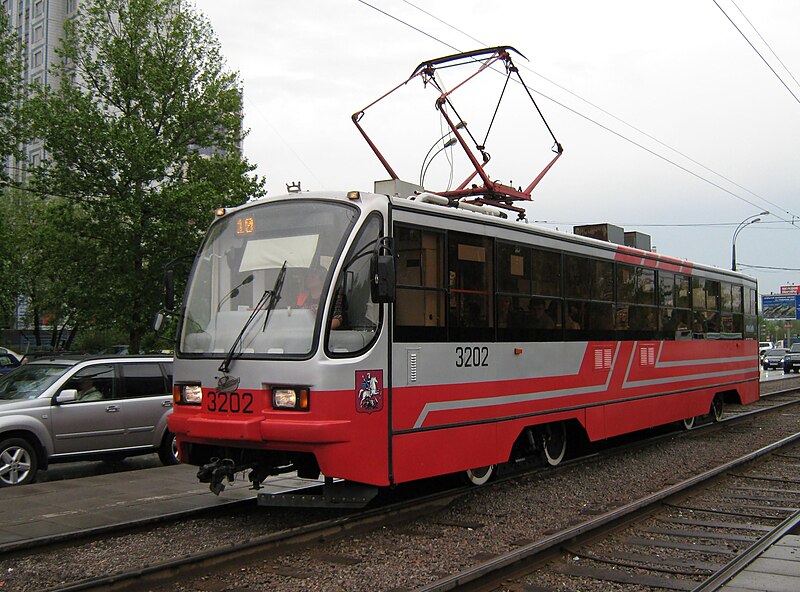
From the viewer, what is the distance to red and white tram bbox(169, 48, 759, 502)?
684 cm

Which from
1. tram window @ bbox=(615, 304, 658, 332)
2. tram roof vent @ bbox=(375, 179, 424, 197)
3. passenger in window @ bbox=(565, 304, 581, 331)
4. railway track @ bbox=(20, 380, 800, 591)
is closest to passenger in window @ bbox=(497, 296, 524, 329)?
passenger in window @ bbox=(565, 304, 581, 331)

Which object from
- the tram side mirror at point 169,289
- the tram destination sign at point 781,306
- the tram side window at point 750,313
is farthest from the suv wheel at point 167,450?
the tram destination sign at point 781,306

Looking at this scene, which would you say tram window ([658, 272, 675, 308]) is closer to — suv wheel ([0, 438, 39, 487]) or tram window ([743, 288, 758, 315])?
tram window ([743, 288, 758, 315])

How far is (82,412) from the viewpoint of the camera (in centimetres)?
1062

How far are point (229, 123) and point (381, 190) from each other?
42.4ft

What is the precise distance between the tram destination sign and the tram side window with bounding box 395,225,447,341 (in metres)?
70.2

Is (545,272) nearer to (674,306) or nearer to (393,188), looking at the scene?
(393,188)

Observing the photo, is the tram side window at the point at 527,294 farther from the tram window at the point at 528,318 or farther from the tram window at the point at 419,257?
the tram window at the point at 419,257

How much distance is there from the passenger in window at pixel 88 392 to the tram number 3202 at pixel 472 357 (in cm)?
556

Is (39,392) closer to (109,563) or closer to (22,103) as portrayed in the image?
(109,563)

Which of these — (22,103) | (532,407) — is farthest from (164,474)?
(22,103)

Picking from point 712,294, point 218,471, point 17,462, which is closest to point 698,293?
point 712,294

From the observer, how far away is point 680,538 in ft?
23.5

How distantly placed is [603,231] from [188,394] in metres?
7.14
